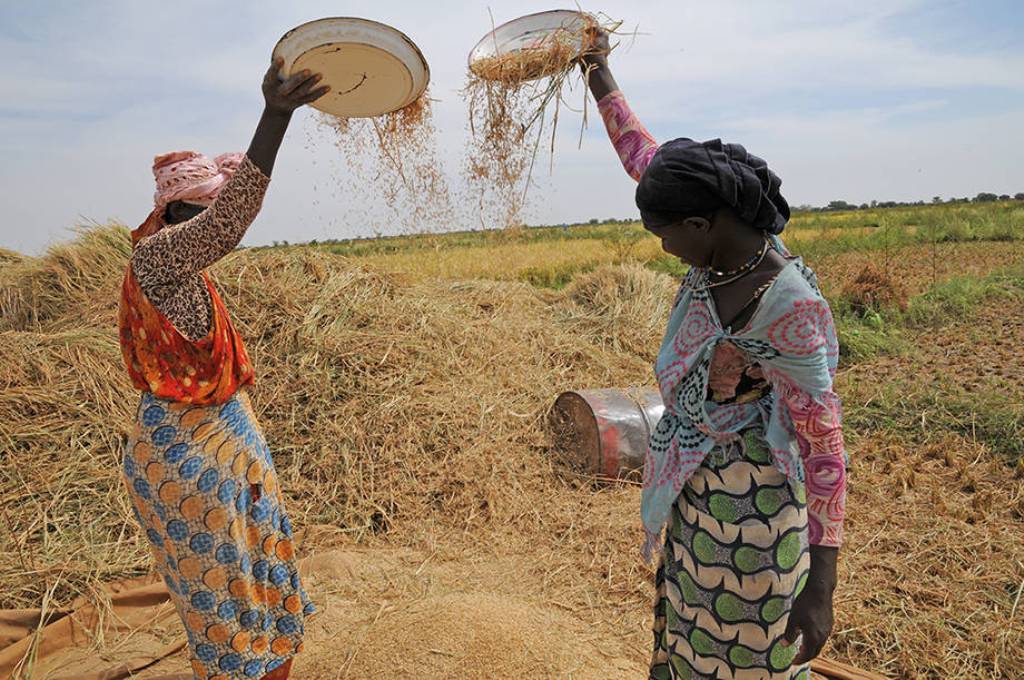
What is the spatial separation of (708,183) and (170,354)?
1.30 metres

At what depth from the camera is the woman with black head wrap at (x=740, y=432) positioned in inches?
46.6

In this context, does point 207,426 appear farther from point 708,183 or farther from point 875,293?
point 875,293

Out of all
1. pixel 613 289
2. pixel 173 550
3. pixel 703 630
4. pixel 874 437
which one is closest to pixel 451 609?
pixel 173 550

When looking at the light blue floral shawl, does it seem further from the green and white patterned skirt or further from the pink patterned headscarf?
the pink patterned headscarf

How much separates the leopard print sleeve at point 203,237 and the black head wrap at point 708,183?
846 mm

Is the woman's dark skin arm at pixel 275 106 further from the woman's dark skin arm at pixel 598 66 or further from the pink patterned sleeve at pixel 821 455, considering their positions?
the pink patterned sleeve at pixel 821 455

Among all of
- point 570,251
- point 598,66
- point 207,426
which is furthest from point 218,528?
point 570,251

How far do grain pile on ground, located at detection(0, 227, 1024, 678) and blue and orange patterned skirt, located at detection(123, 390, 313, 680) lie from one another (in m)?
0.53

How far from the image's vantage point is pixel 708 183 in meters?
1.17

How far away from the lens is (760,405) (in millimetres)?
1290

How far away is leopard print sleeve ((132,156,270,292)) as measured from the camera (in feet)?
4.82

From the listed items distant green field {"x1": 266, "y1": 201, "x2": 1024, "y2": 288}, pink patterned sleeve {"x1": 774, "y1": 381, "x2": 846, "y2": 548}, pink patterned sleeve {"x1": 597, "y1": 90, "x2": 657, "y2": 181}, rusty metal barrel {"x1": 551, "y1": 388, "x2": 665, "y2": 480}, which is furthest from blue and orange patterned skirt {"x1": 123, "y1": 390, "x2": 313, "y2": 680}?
distant green field {"x1": 266, "y1": 201, "x2": 1024, "y2": 288}

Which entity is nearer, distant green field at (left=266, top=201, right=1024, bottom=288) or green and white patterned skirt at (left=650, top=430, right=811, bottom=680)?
green and white patterned skirt at (left=650, top=430, right=811, bottom=680)

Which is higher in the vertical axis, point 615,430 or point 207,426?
point 207,426
